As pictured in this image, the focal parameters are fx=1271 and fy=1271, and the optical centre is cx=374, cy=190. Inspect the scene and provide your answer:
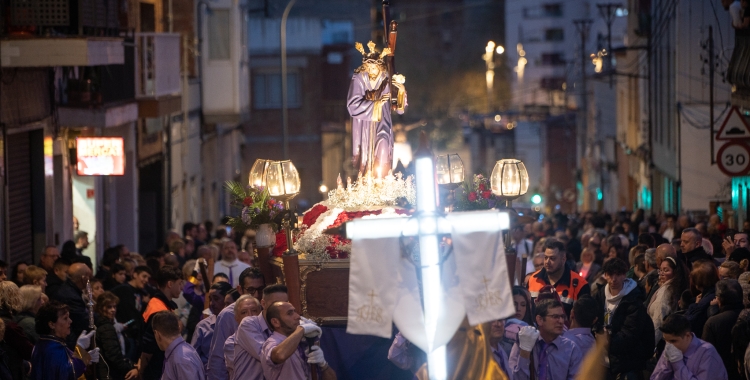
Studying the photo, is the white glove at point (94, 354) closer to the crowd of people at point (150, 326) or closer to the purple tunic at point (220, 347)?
the crowd of people at point (150, 326)

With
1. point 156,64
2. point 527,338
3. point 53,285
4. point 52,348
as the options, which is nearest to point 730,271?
point 527,338

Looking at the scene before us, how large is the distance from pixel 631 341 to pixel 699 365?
3.95 ft

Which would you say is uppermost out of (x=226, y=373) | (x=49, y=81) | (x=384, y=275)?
(x=49, y=81)

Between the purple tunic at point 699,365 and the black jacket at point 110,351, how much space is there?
519 cm

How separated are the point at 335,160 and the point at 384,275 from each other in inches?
1792

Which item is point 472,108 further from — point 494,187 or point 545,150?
point 494,187

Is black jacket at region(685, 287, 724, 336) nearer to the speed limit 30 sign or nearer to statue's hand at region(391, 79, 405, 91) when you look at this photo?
statue's hand at region(391, 79, 405, 91)

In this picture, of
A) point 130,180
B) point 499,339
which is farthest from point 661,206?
point 499,339

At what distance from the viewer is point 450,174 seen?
11578mm

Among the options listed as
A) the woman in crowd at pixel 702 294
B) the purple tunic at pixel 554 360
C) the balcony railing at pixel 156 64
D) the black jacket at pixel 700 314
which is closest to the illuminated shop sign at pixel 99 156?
the balcony railing at pixel 156 64

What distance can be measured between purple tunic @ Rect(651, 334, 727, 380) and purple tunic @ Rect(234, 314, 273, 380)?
10.1ft

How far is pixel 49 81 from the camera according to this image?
63.2ft

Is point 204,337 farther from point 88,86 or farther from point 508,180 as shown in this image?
point 88,86

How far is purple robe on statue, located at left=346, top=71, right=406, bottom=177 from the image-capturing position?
12711mm
